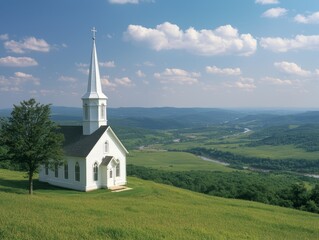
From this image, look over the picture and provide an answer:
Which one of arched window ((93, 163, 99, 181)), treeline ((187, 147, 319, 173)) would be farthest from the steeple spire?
treeline ((187, 147, 319, 173))

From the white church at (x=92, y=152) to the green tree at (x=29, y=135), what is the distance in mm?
4765

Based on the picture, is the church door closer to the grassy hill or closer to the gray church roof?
the gray church roof

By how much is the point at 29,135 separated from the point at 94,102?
9431mm

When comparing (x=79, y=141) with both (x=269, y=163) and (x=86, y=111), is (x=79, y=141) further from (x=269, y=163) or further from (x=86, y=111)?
(x=269, y=163)

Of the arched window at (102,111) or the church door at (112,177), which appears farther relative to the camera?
the arched window at (102,111)

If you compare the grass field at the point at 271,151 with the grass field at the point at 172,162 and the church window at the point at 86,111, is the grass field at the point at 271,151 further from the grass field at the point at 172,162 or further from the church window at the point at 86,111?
the church window at the point at 86,111

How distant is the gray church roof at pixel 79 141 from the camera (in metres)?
36.7

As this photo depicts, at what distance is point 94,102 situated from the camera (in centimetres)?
3891

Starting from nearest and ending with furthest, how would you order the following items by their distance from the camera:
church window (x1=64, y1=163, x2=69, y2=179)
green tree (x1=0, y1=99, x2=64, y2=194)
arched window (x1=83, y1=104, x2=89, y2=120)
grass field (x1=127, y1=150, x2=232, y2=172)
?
1. green tree (x1=0, y1=99, x2=64, y2=194)
2. church window (x1=64, y1=163, x2=69, y2=179)
3. arched window (x1=83, y1=104, x2=89, y2=120)
4. grass field (x1=127, y1=150, x2=232, y2=172)

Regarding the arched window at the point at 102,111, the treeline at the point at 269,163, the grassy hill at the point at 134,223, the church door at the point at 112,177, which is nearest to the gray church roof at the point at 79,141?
the arched window at the point at 102,111

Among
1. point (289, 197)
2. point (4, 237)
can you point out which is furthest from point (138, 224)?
point (289, 197)

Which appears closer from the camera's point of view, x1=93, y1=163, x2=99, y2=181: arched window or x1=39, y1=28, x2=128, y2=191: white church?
x1=39, y1=28, x2=128, y2=191: white church

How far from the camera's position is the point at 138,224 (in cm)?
1812

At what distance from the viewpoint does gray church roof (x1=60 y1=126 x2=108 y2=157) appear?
120 ft
